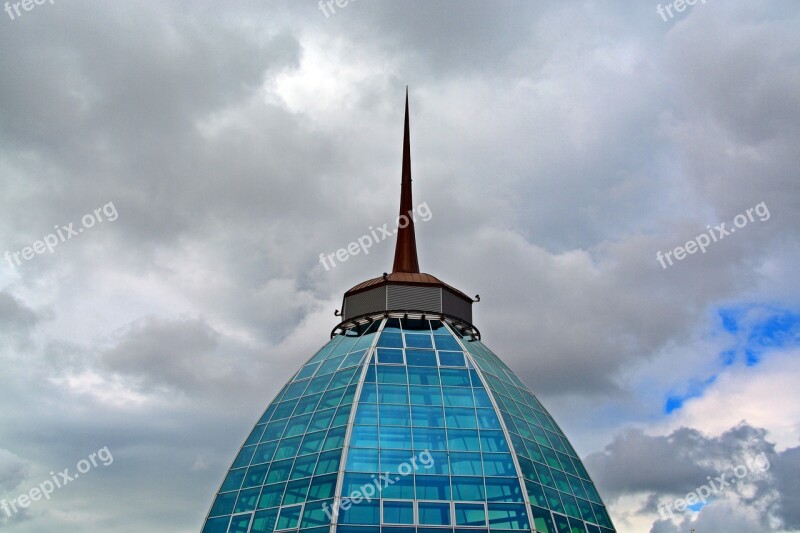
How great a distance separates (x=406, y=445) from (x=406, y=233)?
2407 centimetres

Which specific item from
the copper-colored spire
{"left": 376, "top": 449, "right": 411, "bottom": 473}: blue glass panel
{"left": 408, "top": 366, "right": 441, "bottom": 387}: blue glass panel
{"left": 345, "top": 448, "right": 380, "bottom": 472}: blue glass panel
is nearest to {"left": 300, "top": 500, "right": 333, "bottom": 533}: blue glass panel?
{"left": 345, "top": 448, "right": 380, "bottom": 472}: blue glass panel

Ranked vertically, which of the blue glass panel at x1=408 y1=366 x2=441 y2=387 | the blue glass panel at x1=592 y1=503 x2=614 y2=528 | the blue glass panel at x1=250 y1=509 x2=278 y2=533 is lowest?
the blue glass panel at x1=250 y1=509 x2=278 y2=533

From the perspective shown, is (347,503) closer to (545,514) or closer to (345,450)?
(345,450)

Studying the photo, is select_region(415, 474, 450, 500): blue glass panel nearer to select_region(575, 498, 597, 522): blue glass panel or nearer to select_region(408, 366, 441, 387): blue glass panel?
select_region(408, 366, 441, 387): blue glass panel

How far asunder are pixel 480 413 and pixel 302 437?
11.8 metres

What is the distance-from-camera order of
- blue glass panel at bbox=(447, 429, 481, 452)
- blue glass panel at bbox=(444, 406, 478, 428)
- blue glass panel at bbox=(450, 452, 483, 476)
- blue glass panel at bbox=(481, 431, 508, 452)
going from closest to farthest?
blue glass panel at bbox=(450, 452, 483, 476)
blue glass panel at bbox=(447, 429, 481, 452)
blue glass panel at bbox=(481, 431, 508, 452)
blue glass panel at bbox=(444, 406, 478, 428)

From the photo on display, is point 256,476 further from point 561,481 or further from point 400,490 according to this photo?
point 561,481

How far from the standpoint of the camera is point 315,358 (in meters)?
64.6

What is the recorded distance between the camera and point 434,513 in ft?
161

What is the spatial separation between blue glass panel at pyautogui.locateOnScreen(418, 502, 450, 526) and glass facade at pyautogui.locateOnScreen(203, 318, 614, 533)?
58 mm

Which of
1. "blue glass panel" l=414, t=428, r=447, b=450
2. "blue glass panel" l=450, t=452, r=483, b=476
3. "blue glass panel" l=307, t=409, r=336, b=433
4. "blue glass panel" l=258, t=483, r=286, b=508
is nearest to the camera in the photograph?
"blue glass panel" l=450, t=452, r=483, b=476

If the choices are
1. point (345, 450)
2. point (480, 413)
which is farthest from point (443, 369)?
point (345, 450)

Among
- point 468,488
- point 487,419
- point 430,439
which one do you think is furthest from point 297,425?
point 468,488

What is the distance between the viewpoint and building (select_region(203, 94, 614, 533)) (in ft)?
162
